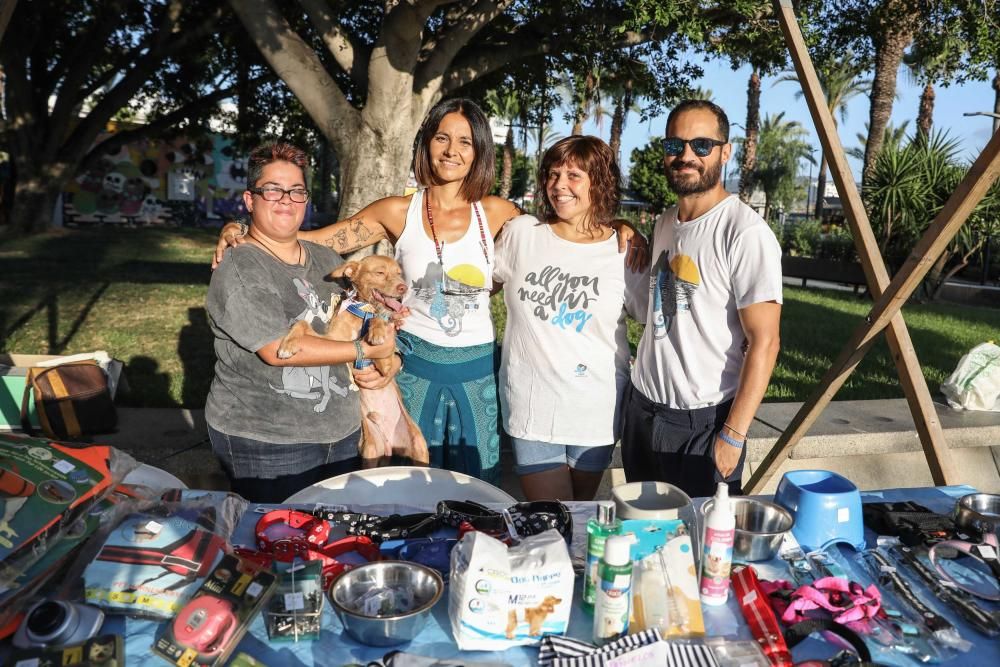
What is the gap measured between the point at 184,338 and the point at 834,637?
7.19m

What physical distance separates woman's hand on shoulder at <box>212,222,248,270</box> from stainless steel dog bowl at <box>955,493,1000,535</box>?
259cm

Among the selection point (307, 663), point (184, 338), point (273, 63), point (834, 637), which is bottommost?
point (184, 338)

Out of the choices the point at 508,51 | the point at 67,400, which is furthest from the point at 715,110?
the point at 508,51

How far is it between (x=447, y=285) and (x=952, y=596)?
2.09 meters

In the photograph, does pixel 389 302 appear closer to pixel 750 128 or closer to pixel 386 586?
pixel 386 586

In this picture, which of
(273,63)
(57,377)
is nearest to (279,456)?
(57,377)

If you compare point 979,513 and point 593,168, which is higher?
point 593,168

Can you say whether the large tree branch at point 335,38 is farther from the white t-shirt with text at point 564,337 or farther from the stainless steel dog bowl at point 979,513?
the stainless steel dog bowl at point 979,513

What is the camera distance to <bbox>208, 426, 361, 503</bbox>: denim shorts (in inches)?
105

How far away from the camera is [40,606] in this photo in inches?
59.8

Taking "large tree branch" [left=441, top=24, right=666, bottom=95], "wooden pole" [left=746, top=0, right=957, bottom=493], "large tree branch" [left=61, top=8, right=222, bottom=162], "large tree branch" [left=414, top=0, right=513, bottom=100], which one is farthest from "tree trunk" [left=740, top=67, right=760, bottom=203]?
"wooden pole" [left=746, top=0, right=957, bottom=493]

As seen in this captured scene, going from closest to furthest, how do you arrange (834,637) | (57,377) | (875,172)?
1. (834,637)
2. (57,377)
3. (875,172)

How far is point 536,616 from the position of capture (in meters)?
1.61

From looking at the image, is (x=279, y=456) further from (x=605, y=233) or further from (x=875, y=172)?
(x=875, y=172)
